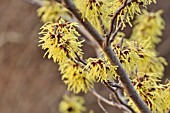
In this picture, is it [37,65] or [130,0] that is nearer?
[130,0]

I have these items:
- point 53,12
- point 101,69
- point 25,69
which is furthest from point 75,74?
point 25,69

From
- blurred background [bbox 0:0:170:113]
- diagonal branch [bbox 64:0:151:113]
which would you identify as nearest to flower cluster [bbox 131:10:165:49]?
diagonal branch [bbox 64:0:151:113]

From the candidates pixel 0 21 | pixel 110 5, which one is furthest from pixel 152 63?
pixel 0 21

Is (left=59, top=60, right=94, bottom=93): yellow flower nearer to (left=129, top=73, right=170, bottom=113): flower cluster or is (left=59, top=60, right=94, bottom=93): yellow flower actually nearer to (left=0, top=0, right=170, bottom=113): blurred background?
(left=129, top=73, right=170, bottom=113): flower cluster

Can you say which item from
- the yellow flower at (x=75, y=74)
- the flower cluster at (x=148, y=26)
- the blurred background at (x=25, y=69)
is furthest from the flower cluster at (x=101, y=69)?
the blurred background at (x=25, y=69)

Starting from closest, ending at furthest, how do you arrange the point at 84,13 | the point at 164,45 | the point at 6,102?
1. the point at 84,13
2. the point at 6,102
3. the point at 164,45

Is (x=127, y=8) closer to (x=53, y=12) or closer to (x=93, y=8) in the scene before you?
(x=93, y=8)

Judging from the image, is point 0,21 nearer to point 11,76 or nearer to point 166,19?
point 11,76

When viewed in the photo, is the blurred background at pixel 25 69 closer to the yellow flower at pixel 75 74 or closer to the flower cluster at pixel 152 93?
the yellow flower at pixel 75 74
